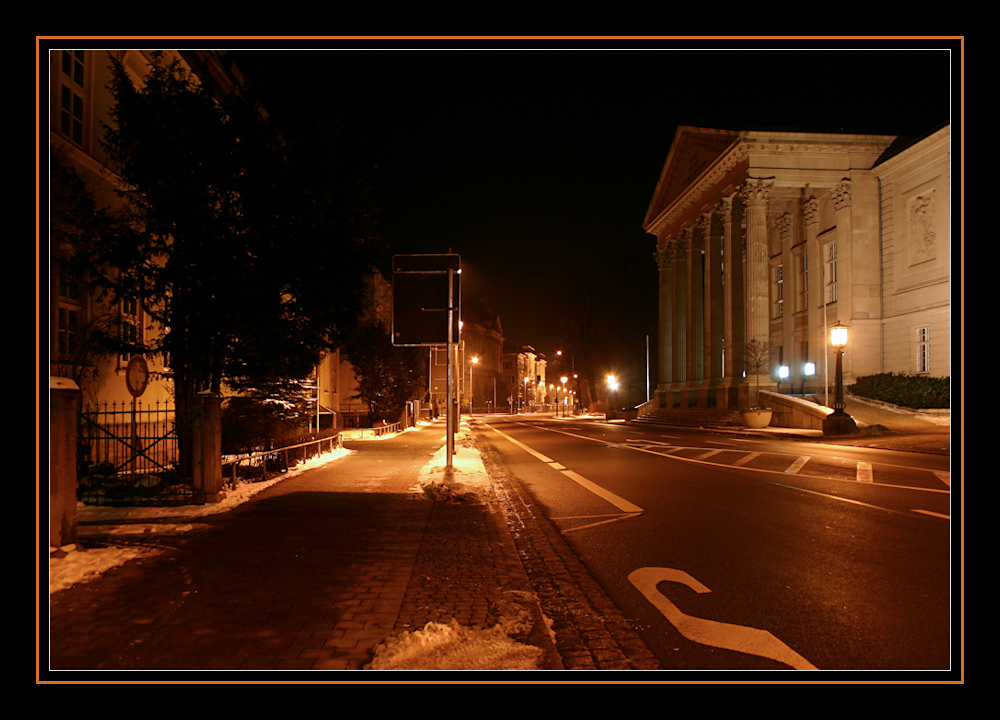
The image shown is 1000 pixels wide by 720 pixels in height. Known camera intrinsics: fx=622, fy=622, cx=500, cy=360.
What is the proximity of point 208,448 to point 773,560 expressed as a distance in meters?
7.41

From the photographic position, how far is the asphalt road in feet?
12.2

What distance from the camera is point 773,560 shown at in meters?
5.71

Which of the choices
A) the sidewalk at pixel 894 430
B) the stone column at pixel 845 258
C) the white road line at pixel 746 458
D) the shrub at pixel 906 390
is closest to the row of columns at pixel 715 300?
the stone column at pixel 845 258

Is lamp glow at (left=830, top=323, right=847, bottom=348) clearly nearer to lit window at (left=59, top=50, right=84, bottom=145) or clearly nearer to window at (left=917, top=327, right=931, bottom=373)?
window at (left=917, top=327, right=931, bottom=373)

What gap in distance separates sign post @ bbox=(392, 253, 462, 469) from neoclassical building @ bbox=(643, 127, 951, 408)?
2603cm

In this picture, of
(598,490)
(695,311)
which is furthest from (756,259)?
(598,490)

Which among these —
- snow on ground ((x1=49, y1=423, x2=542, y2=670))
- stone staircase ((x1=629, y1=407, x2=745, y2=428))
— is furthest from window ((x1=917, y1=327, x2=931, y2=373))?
snow on ground ((x1=49, y1=423, x2=542, y2=670))

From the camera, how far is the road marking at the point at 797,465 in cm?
1280

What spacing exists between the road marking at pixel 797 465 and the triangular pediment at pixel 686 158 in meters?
28.1

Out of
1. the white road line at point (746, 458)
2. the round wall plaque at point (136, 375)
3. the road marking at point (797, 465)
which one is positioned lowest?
the white road line at point (746, 458)

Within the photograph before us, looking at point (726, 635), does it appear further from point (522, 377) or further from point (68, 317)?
point (522, 377)

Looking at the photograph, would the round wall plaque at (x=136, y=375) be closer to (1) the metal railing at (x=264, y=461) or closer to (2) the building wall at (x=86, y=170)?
(2) the building wall at (x=86, y=170)
